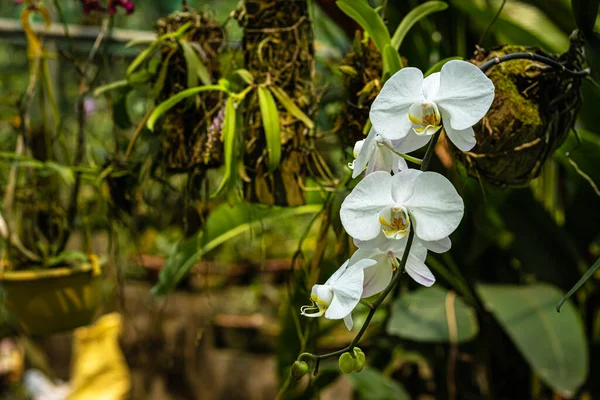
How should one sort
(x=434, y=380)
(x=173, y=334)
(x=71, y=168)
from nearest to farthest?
(x=71, y=168) < (x=434, y=380) < (x=173, y=334)

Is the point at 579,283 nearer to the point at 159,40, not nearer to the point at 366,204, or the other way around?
the point at 366,204

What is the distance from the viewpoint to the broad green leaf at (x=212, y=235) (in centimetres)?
Result: 87

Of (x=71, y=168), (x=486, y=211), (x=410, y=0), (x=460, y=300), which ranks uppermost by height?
(x=410, y=0)

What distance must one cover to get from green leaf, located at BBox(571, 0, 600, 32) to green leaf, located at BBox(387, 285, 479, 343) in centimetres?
62

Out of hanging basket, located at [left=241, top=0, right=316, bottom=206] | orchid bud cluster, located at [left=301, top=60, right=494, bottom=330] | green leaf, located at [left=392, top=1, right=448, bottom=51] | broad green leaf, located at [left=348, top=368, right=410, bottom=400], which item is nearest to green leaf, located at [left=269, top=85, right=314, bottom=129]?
hanging basket, located at [left=241, top=0, right=316, bottom=206]

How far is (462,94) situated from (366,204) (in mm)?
94

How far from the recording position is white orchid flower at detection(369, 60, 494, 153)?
1.24 ft

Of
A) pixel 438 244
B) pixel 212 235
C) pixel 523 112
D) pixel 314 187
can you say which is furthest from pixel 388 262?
pixel 212 235

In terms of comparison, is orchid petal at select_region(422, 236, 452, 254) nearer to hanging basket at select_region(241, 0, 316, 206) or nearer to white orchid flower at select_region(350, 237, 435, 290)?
white orchid flower at select_region(350, 237, 435, 290)

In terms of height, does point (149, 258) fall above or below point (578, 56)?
below

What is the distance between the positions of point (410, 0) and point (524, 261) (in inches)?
20.7

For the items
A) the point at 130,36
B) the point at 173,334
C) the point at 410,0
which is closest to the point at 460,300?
the point at 410,0

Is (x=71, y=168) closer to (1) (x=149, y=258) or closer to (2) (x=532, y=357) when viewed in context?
(2) (x=532, y=357)

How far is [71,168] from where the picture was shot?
2.95ft
